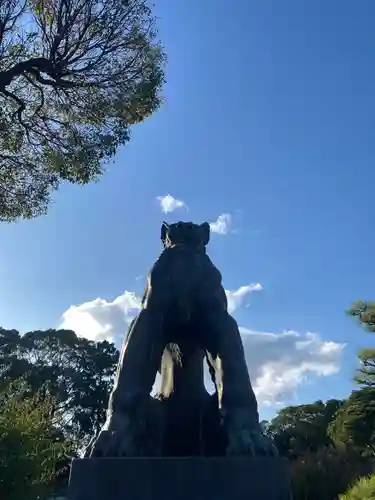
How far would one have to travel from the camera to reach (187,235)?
3570mm

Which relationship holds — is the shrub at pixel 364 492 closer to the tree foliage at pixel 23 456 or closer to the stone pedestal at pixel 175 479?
the tree foliage at pixel 23 456

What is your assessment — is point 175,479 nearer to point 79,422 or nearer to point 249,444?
point 249,444

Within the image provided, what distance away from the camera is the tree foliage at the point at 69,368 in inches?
1174

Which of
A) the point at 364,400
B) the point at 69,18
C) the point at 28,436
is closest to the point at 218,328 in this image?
the point at 69,18

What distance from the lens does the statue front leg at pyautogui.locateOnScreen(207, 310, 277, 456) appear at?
9.18 feet

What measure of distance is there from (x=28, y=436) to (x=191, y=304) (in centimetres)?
768

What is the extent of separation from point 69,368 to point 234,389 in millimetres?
29541

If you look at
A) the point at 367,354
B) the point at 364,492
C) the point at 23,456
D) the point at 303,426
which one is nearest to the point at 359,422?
the point at 367,354

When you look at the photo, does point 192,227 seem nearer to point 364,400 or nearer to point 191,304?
point 191,304

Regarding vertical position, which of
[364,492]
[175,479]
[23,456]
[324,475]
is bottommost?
[175,479]

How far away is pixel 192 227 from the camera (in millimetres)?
3592

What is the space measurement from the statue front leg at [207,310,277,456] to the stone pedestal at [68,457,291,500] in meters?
0.12

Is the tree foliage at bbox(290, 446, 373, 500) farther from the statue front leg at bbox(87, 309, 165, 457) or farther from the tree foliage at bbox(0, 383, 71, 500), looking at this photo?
the statue front leg at bbox(87, 309, 165, 457)

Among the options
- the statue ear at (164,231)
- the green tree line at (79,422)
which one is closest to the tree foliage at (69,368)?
the green tree line at (79,422)
